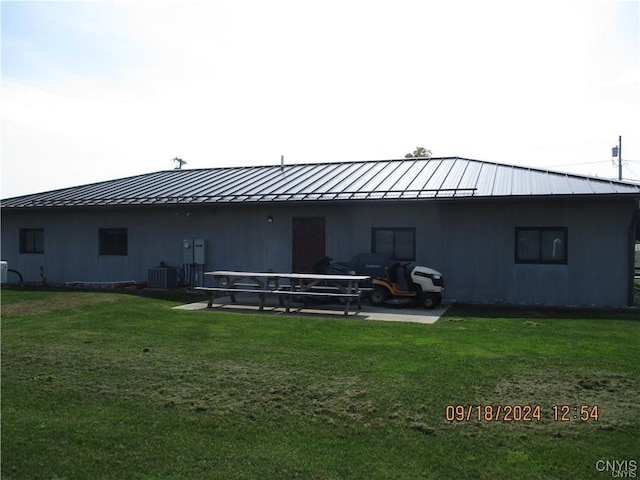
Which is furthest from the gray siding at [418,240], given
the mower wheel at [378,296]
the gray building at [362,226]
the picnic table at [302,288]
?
the picnic table at [302,288]

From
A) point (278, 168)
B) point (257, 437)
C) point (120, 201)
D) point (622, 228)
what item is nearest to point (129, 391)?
point (257, 437)

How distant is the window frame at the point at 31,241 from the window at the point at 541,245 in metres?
15.5

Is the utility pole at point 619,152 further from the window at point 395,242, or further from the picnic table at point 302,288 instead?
the picnic table at point 302,288

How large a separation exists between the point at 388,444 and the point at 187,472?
147 centimetres

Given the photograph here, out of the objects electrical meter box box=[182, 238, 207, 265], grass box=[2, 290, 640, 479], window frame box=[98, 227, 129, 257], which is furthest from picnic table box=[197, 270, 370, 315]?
window frame box=[98, 227, 129, 257]

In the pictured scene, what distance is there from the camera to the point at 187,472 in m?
3.54

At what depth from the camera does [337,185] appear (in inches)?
595

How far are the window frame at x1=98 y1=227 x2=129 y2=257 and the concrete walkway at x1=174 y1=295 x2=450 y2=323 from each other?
552 centimetres

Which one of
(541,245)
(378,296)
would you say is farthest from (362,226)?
(541,245)

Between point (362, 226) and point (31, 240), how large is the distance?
12110 millimetres

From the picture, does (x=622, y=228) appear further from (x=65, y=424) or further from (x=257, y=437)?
(x=65, y=424)

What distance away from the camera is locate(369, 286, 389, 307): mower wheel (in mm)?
12023

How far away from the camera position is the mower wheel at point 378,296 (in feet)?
39.4

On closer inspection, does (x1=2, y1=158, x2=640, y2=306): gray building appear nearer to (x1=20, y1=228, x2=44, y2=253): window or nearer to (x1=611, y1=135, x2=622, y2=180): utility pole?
(x1=20, y1=228, x2=44, y2=253): window
